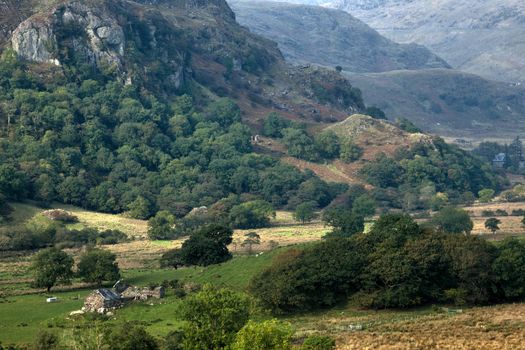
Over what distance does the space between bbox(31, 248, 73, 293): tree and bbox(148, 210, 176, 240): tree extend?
35.0m

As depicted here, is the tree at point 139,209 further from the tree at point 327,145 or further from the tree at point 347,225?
the tree at point 327,145

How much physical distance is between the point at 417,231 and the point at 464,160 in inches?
4185

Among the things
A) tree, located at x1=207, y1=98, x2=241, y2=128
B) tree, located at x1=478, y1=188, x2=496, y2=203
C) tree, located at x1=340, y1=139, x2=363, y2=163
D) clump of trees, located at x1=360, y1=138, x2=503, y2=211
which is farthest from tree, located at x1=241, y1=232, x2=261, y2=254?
tree, located at x1=207, y1=98, x2=241, y2=128

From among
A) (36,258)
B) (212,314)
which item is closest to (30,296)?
(36,258)

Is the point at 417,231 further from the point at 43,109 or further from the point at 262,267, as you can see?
the point at 43,109

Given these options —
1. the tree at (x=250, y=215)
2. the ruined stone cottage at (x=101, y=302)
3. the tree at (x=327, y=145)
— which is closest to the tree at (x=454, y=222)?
the tree at (x=250, y=215)

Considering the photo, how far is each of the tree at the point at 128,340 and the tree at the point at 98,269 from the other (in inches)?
1249

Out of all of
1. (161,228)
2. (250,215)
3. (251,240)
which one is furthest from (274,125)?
(251,240)

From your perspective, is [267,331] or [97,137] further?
[97,137]

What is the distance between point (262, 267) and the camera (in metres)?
88.8

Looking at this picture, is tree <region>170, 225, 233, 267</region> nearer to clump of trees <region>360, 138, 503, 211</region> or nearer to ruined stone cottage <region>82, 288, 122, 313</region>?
ruined stone cottage <region>82, 288, 122, 313</region>

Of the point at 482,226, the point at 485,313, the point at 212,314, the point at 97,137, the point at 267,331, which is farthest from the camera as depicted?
the point at 97,137

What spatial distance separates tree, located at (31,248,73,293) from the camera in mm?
87812

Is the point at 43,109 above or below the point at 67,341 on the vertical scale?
above
